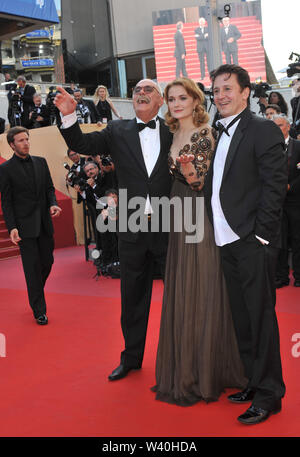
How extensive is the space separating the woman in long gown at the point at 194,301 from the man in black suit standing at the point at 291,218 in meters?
2.68

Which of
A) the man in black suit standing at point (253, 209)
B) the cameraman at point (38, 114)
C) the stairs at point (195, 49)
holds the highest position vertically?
the stairs at point (195, 49)

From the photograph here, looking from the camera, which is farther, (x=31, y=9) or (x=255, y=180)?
(x=31, y=9)

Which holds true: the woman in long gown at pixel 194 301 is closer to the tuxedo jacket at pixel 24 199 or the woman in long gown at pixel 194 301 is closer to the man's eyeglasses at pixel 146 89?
the man's eyeglasses at pixel 146 89

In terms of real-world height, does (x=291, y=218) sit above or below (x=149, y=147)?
below

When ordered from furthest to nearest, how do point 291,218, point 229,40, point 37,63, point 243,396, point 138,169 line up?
1. point 37,63
2. point 229,40
3. point 291,218
4. point 138,169
5. point 243,396

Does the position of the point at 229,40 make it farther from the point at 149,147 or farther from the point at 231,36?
the point at 149,147

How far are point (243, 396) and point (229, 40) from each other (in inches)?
651

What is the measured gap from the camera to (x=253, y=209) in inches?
101

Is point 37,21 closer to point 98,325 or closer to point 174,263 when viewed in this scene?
point 98,325

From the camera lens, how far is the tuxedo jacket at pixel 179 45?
1844cm

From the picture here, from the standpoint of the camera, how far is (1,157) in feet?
34.9

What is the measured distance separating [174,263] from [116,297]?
8.98ft

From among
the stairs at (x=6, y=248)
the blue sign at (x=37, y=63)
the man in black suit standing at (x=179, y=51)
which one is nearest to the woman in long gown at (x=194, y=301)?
the stairs at (x=6, y=248)

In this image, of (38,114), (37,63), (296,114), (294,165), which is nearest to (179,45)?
(38,114)
